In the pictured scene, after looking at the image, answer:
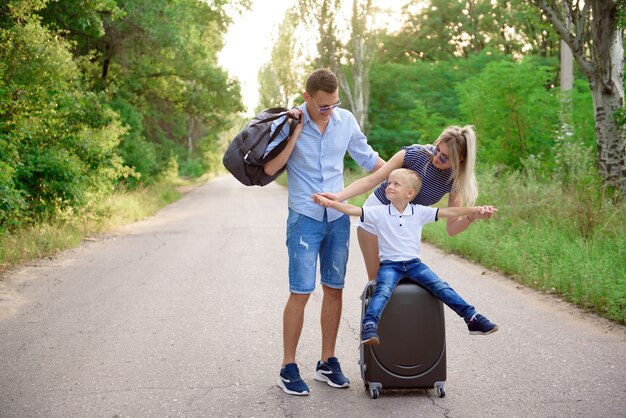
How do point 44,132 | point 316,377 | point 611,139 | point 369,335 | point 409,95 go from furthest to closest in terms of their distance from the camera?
point 409,95 → point 44,132 → point 611,139 → point 316,377 → point 369,335

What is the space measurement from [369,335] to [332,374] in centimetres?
72

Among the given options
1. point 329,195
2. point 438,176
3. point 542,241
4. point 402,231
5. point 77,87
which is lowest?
point 542,241

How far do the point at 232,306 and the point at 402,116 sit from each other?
24.6 m

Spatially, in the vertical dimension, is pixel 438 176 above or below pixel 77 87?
below

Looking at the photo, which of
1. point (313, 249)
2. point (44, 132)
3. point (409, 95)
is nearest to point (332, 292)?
point (313, 249)

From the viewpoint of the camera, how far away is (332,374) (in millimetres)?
4906

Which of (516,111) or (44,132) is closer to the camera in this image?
(44,132)

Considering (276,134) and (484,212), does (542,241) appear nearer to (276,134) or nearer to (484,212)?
(484,212)

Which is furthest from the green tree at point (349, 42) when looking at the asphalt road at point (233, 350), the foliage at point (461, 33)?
the asphalt road at point (233, 350)

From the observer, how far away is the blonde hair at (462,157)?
459 cm

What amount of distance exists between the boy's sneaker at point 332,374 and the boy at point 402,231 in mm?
595

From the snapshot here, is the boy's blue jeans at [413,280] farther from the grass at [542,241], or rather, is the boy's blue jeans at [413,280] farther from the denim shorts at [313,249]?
the grass at [542,241]

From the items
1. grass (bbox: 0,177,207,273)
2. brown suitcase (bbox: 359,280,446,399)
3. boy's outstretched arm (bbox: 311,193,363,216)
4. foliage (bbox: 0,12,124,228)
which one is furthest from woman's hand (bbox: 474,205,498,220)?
grass (bbox: 0,177,207,273)

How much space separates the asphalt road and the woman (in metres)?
1.09
